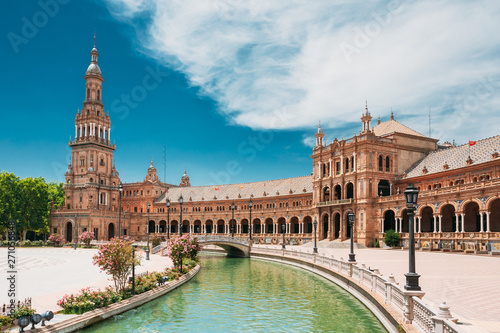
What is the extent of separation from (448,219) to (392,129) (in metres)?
19.0

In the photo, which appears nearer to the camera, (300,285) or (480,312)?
(480,312)

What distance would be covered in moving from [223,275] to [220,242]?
20422 millimetres

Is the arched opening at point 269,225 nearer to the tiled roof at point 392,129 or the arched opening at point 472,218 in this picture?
the tiled roof at point 392,129

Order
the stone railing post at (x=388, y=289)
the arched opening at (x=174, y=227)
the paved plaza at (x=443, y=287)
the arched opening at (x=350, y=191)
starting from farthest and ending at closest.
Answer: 1. the arched opening at (x=174, y=227)
2. the arched opening at (x=350, y=191)
3. the stone railing post at (x=388, y=289)
4. the paved plaza at (x=443, y=287)

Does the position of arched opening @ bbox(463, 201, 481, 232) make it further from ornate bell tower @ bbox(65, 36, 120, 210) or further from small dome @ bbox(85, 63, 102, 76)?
small dome @ bbox(85, 63, 102, 76)

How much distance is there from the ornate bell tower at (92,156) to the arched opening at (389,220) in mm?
66566

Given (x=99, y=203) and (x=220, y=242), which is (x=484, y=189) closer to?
(x=220, y=242)

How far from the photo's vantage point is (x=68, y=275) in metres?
28.5

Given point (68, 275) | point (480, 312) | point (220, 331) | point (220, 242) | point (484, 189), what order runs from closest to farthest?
point (480, 312) → point (220, 331) → point (68, 275) → point (484, 189) → point (220, 242)

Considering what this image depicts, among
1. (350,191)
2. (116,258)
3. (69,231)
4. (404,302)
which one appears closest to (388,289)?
(404,302)

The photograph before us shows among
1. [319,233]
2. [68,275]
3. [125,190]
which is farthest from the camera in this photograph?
[125,190]

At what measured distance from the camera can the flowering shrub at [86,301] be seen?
56.6 feet

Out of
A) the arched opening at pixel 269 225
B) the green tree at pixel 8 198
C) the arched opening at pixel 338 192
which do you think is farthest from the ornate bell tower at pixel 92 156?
the arched opening at pixel 338 192

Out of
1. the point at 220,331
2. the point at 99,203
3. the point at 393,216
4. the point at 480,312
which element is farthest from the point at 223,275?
the point at 99,203
